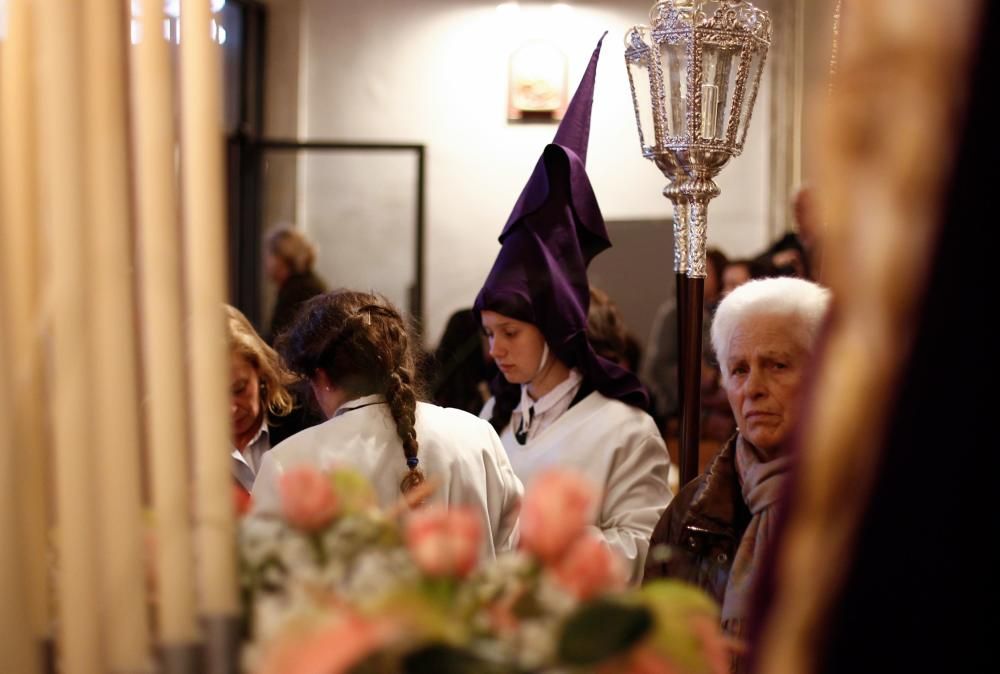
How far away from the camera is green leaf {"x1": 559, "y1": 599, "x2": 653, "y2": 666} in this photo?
73cm

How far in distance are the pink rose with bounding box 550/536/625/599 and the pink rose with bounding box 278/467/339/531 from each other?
0.63 feet

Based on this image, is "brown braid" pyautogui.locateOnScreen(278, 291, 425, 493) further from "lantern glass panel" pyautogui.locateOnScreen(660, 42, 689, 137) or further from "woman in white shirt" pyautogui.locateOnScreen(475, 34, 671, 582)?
"lantern glass panel" pyautogui.locateOnScreen(660, 42, 689, 137)

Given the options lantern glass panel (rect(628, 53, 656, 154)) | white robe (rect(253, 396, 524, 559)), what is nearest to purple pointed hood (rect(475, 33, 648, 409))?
lantern glass panel (rect(628, 53, 656, 154))

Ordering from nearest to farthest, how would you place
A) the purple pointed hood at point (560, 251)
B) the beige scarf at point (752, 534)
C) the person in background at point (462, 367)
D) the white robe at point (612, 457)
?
A: the beige scarf at point (752, 534)
the purple pointed hood at point (560, 251)
the white robe at point (612, 457)
the person in background at point (462, 367)

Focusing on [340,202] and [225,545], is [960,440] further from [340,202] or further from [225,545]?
[340,202]

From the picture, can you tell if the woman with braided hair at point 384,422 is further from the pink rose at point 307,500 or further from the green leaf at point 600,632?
the green leaf at point 600,632

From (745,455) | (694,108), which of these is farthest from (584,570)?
(694,108)

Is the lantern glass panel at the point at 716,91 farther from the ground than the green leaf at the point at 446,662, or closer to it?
farther from the ground

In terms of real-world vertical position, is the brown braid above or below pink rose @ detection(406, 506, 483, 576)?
below

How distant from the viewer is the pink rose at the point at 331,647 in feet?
2.34

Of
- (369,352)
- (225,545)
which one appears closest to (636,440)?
(369,352)

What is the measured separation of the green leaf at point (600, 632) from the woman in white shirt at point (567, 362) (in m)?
2.03

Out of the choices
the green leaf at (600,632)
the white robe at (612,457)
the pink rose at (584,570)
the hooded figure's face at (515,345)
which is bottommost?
the white robe at (612,457)

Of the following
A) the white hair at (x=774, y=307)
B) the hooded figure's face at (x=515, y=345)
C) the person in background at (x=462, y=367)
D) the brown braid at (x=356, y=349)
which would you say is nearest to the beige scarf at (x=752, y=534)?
the white hair at (x=774, y=307)
